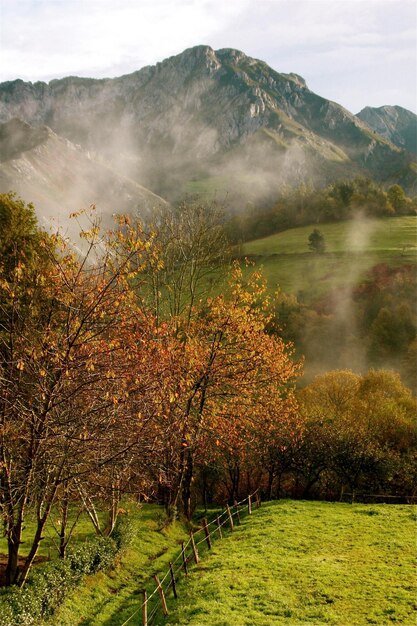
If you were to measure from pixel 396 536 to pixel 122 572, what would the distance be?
57.7ft

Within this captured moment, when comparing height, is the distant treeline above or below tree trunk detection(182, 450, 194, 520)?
above

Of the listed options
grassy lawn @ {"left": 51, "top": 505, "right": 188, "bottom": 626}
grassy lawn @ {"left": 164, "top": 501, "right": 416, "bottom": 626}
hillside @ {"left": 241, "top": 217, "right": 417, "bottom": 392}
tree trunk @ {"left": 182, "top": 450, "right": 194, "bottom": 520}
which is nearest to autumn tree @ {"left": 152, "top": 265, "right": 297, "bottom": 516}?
tree trunk @ {"left": 182, "top": 450, "right": 194, "bottom": 520}

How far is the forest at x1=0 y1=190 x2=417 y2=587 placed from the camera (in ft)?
51.0

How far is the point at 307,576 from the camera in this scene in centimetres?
2200

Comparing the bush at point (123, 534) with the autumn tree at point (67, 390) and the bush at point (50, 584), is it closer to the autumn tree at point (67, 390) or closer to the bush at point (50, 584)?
the bush at point (50, 584)

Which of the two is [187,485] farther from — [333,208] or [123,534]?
[333,208]

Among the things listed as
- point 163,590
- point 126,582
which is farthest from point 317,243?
point 163,590

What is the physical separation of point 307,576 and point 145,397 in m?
13.1

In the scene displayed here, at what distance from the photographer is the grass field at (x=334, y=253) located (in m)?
131

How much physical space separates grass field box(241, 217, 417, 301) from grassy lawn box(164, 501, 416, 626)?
96335mm

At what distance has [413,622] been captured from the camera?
1712 centimetres

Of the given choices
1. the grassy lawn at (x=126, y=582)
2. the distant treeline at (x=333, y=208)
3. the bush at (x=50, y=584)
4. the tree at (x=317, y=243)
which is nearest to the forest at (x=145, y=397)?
the bush at (x=50, y=584)

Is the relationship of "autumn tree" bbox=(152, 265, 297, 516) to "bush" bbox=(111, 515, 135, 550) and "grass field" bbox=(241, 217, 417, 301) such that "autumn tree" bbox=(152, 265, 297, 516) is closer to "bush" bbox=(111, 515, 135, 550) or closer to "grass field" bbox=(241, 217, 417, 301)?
"bush" bbox=(111, 515, 135, 550)

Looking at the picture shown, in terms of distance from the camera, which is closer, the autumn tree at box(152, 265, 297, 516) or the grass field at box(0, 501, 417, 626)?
the grass field at box(0, 501, 417, 626)
